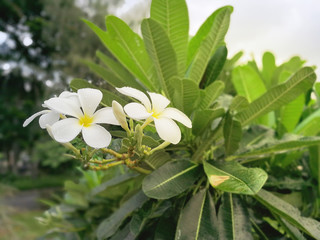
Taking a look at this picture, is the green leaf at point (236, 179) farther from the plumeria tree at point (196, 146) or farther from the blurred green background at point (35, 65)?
the blurred green background at point (35, 65)

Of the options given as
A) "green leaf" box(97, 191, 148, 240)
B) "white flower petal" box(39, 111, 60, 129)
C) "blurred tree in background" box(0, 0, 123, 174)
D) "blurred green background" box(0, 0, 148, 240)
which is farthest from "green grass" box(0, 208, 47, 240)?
"white flower petal" box(39, 111, 60, 129)

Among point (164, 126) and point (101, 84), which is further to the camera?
point (101, 84)

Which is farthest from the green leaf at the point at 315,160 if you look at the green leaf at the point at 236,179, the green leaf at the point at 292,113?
the green leaf at the point at 236,179

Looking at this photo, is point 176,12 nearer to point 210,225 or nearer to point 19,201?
point 210,225

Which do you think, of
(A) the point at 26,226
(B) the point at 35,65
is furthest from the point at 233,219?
(B) the point at 35,65

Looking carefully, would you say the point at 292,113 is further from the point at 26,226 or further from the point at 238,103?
the point at 26,226

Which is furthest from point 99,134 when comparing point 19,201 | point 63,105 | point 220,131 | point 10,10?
point 10,10
